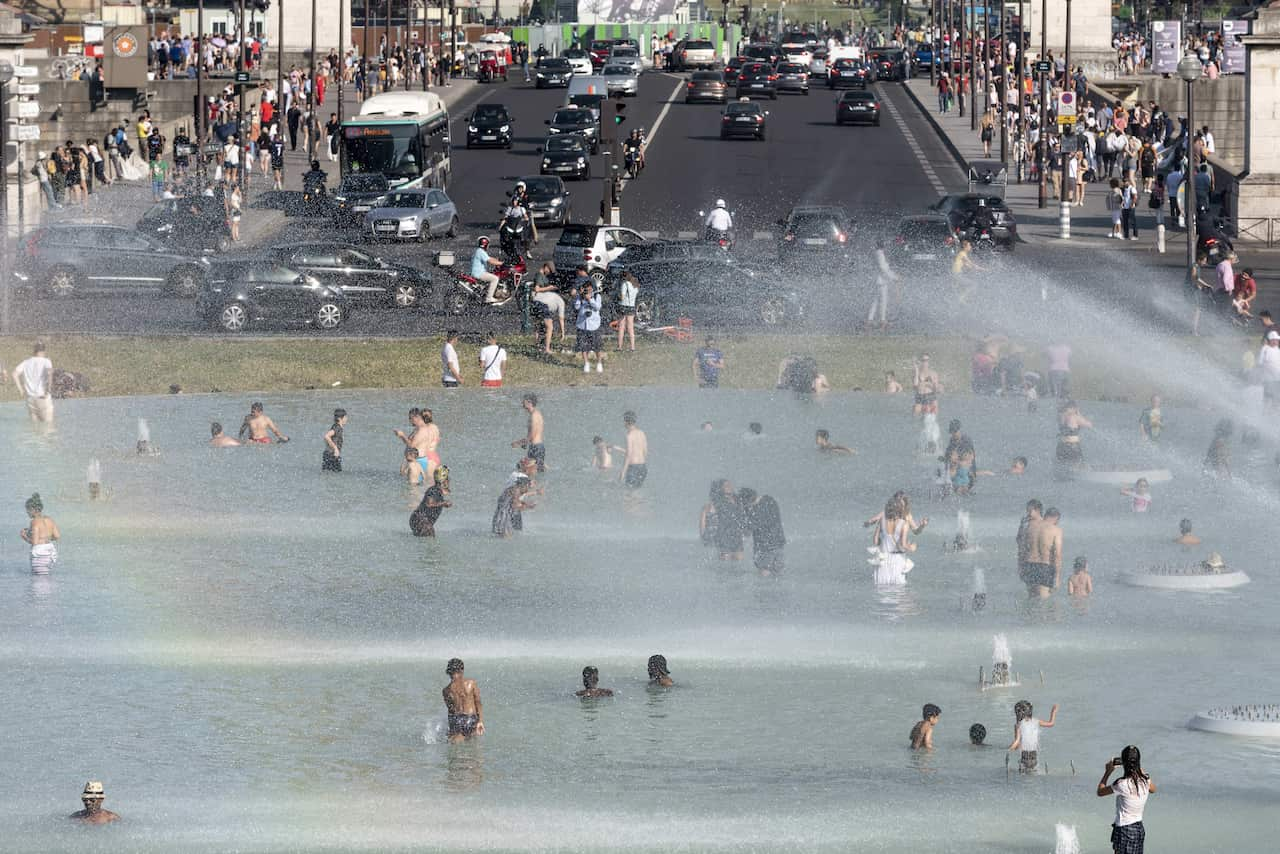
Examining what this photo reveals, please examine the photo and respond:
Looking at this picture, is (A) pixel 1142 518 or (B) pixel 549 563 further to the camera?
(A) pixel 1142 518

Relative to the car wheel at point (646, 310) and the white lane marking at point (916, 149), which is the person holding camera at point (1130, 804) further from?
the white lane marking at point (916, 149)

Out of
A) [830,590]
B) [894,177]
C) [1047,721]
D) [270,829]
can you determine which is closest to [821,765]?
[1047,721]

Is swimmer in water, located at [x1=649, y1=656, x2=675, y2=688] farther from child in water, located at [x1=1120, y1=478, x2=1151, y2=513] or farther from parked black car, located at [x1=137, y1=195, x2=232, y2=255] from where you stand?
parked black car, located at [x1=137, y1=195, x2=232, y2=255]

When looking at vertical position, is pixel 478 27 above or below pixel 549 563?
above

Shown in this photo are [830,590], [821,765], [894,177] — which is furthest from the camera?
[894,177]

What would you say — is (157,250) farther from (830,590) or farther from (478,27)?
(478,27)

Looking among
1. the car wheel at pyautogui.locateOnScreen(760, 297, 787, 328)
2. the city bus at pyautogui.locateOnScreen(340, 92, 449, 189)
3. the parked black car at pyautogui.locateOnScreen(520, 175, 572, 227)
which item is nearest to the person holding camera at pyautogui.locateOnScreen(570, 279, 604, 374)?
the car wheel at pyautogui.locateOnScreen(760, 297, 787, 328)

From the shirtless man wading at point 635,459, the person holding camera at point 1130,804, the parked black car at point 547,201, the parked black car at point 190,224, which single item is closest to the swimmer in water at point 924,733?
the person holding camera at point 1130,804

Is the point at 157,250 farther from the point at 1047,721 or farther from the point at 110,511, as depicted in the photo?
the point at 1047,721

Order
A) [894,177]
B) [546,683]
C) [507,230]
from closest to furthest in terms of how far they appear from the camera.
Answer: [546,683], [507,230], [894,177]
